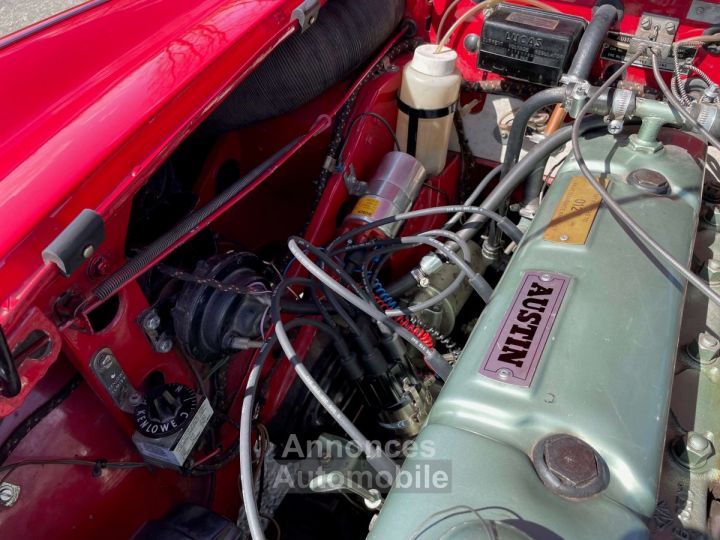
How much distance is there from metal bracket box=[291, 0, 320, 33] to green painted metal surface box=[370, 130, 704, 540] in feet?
1.88

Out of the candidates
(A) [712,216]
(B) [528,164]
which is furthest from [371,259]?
(A) [712,216]

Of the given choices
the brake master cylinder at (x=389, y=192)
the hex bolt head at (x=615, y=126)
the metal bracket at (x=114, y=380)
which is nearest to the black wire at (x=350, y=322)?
the brake master cylinder at (x=389, y=192)

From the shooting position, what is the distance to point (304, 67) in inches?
47.8

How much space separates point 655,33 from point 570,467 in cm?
113

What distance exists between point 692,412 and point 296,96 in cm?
98

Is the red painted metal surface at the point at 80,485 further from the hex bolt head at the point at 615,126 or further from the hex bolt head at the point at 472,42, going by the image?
the hex bolt head at the point at 472,42

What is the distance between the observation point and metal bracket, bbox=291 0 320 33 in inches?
39.8

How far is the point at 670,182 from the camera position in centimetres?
97

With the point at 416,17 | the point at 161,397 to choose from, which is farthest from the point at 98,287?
the point at 416,17

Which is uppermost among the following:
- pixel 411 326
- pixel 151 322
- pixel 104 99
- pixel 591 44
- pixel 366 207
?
pixel 104 99

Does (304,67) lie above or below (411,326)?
above

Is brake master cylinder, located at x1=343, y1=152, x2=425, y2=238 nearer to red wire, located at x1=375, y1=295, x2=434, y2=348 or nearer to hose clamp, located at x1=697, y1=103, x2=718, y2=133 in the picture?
red wire, located at x1=375, y1=295, x2=434, y2=348

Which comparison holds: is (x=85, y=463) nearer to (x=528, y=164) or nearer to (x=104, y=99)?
(x=104, y=99)

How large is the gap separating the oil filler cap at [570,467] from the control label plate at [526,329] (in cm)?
8
